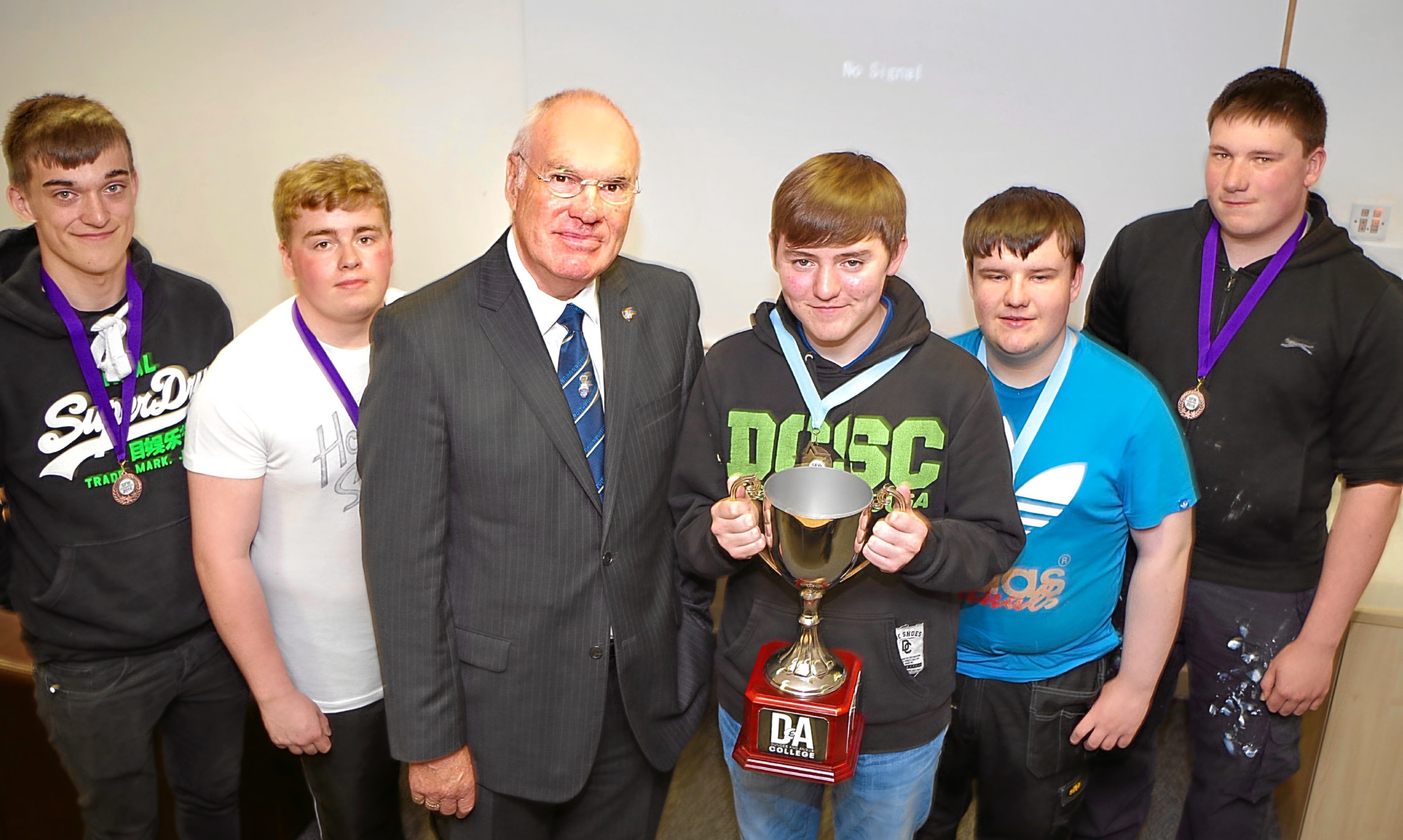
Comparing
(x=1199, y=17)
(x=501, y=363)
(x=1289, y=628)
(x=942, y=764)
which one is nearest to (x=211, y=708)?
(x=501, y=363)

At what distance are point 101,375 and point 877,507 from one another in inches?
61.5

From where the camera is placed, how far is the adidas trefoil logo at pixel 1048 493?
5.79 ft

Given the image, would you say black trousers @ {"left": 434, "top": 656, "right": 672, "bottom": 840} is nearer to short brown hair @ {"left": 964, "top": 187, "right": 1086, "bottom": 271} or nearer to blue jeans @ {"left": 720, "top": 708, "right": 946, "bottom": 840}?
blue jeans @ {"left": 720, "top": 708, "right": 946, "bottom": 840}

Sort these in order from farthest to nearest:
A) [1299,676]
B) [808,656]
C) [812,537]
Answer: [1299,676] < [808,656] < [812,537]

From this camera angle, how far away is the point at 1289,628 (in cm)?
206

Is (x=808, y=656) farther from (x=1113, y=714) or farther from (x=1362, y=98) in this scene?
(x=1362, y=98)

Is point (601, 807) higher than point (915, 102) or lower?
lower

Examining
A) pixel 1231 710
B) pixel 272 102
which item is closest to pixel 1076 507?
pixel 1231 710

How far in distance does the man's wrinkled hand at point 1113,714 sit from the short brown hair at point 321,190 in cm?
174

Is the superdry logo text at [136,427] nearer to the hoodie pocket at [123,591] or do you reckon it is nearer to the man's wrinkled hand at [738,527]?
the hoodie pocket at [123,591]

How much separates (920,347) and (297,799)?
2.17 meters

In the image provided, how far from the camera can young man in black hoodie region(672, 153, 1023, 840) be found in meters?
1.59

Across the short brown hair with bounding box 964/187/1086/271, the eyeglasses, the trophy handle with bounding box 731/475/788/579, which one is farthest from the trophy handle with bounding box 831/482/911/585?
the eyeglasses

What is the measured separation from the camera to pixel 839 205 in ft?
5.16
